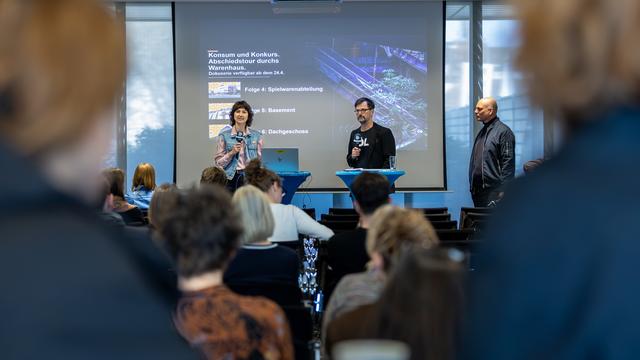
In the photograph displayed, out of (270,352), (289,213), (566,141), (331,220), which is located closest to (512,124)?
(331,220)

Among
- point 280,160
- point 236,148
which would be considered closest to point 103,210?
point 236,148

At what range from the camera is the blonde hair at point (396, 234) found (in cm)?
229

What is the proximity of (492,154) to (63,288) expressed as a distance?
7.49 metres

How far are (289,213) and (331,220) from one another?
1.65m

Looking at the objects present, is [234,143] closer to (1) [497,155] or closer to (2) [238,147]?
(2) [238,147]

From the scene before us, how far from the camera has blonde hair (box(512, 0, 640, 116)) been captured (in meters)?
0.76

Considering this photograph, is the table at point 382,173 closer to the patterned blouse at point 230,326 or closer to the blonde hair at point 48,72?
the patterned blouse at point 230,326

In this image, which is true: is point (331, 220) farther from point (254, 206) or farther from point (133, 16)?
point (133, 16)

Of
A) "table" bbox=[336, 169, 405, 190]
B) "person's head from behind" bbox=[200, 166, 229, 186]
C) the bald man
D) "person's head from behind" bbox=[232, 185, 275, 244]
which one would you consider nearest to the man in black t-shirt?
"table" bbox=[336, 169, 405, 190]

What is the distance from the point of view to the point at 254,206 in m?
3.27

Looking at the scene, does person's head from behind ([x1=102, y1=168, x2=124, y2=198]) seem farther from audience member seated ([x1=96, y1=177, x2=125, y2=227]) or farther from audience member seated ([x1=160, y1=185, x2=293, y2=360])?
audience member seated ([x1=160, y1=185, x2=293, y2=360])

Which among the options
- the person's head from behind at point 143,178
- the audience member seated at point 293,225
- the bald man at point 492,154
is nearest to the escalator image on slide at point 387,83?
the bald man at point 492,154

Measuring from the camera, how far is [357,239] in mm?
3807

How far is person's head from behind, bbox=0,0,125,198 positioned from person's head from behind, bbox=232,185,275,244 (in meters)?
2.51
